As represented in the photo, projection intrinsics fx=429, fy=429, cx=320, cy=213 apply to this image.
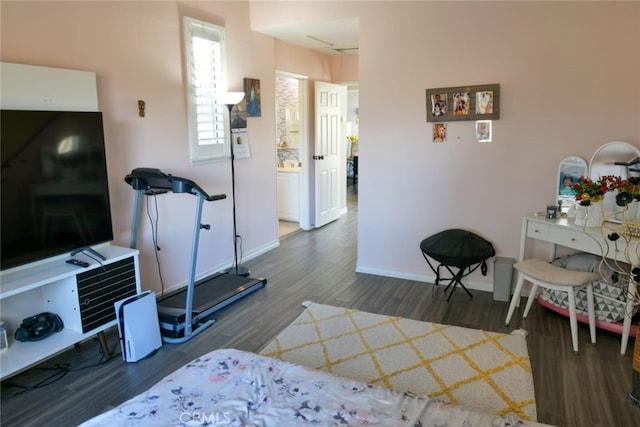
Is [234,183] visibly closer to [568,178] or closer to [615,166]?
[568,178]

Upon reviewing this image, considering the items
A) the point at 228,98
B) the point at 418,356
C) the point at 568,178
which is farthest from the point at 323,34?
the point at 418,356

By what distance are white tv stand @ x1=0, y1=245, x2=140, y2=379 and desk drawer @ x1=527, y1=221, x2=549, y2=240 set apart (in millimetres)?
3063

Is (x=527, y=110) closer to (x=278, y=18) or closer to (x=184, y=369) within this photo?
(x=278, y=18)

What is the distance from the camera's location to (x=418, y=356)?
2.91 m

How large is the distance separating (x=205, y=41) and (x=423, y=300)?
10.4ft

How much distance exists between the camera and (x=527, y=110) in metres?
3.64

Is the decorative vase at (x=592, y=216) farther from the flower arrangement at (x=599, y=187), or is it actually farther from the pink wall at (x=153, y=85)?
the pink wall at (x=153, y=85)

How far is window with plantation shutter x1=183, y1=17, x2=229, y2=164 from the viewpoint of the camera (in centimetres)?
397

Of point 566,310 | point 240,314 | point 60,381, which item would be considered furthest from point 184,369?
point 566,310

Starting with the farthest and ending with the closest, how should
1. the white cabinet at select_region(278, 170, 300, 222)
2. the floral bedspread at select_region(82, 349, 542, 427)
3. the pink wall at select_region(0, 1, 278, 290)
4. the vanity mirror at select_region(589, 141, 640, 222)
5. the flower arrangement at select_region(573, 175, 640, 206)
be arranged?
the white cabinet at select_region(278, 170, 300, 222) → the vanity mirror at select_region(589, 141, 640, 222) → the flower arrangement at select_region(573, 175, 640, 206) → the pink wall at select_region(0, 1, 278, 290) → the floral bedspread at select_region(82, 349, 542, 427)

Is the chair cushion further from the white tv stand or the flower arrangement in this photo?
the white tv stand

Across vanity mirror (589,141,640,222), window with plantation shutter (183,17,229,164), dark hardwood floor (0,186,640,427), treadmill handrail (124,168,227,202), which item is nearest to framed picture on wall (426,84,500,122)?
vanity mirror (589,141,640,222)

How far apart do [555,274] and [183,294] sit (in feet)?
9.54

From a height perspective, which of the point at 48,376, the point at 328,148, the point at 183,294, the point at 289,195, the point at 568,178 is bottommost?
the point at 48,376
